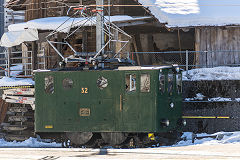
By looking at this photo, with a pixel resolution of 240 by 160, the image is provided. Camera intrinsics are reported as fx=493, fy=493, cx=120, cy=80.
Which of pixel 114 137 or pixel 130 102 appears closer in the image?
pixel 130 102

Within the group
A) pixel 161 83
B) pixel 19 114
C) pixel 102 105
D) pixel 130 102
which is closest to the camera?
pixel 130 102

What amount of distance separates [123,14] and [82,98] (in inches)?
433

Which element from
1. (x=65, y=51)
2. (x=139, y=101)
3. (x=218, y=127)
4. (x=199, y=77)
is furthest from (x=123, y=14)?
(x=139, y=101)

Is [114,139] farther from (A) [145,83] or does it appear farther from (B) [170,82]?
(B) [170,82]

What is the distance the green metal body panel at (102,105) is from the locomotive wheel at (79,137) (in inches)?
12.5

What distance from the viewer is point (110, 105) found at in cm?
1747

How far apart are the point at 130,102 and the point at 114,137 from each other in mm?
1510

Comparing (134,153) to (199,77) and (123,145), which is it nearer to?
(123,145)

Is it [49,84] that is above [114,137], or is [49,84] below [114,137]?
above

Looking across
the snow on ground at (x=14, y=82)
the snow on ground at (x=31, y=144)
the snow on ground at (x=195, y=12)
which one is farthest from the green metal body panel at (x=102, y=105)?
the snow on ground at (x=195, y=12)

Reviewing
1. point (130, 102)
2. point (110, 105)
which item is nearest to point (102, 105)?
point (110, 105)

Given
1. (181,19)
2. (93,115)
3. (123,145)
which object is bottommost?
(123,145)

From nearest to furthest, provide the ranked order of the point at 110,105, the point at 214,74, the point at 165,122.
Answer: the point at 165,122, the point at 110,105, the point at 214,74

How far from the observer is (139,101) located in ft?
55.9
